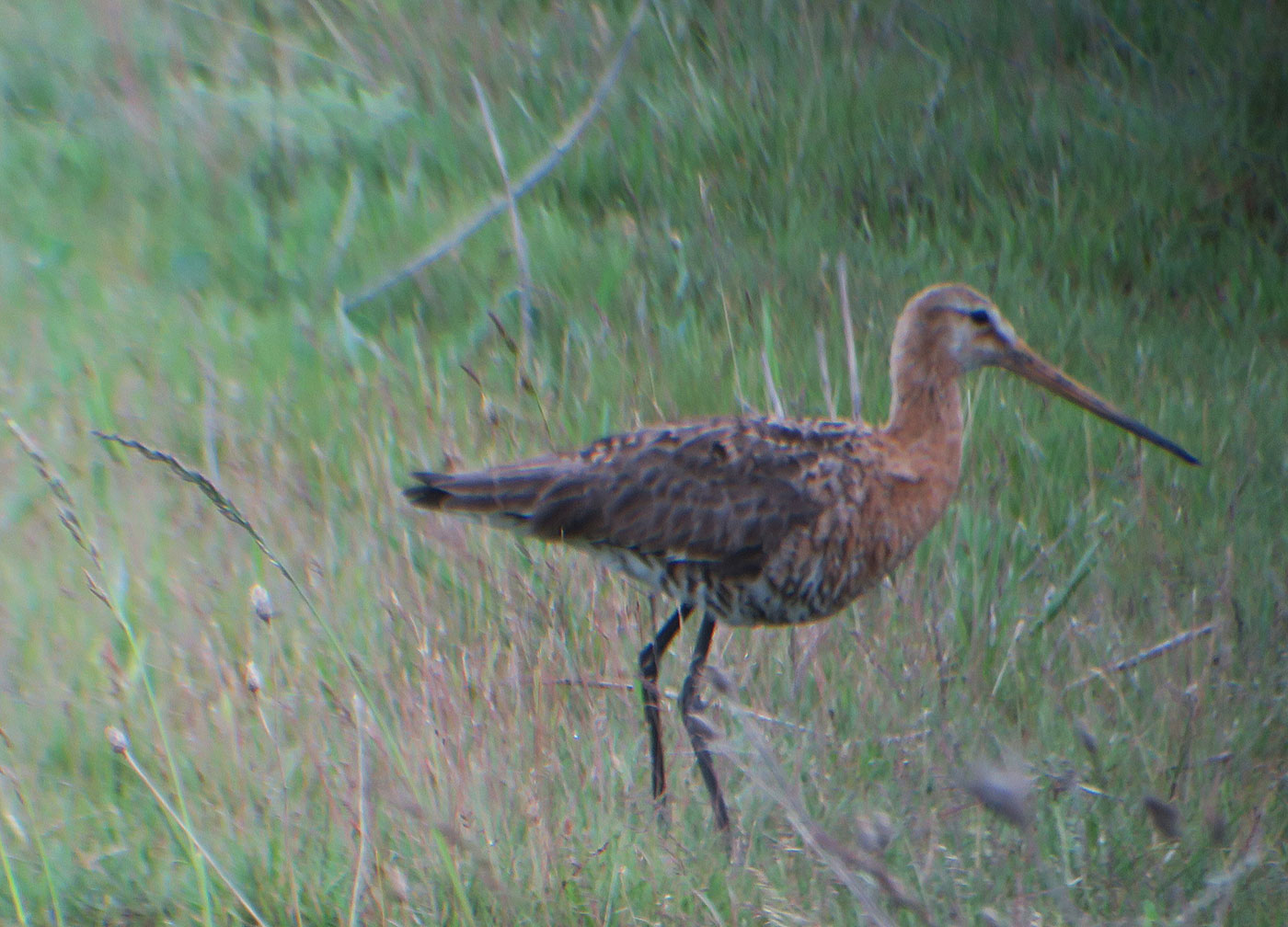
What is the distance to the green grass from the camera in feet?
11.5

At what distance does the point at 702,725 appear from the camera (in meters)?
3.68

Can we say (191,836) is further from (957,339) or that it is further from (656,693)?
(957,339)

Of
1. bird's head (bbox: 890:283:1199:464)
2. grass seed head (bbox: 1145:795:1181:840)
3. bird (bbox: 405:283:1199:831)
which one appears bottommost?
bird (bbox: 405:283:1199:831)

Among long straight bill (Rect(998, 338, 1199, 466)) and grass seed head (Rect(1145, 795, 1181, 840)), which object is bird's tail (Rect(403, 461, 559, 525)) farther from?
grass seed head (Rect(1145, 795, 1181, 840))

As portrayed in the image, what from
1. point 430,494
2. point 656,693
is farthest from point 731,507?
point 430,494

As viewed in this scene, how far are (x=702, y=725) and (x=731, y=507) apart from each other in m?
0.78

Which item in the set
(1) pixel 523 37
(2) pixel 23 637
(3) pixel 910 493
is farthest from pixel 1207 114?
(2) pixel 23 637

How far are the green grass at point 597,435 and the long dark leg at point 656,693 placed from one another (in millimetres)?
80

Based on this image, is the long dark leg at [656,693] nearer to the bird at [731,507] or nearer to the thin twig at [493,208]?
the bird at [731,507]

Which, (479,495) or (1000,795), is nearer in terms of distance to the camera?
(1000,795)

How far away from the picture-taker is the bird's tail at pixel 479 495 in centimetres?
427

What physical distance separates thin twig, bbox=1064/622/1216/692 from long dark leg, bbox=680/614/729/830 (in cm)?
105

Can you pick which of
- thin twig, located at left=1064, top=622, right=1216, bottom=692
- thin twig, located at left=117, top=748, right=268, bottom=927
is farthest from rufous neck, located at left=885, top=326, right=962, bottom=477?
thin twig, located at left=117, top=748, right=268, bottom=927

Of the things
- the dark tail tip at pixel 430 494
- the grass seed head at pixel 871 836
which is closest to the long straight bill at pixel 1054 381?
the dark tail tip at pixel 430 494
